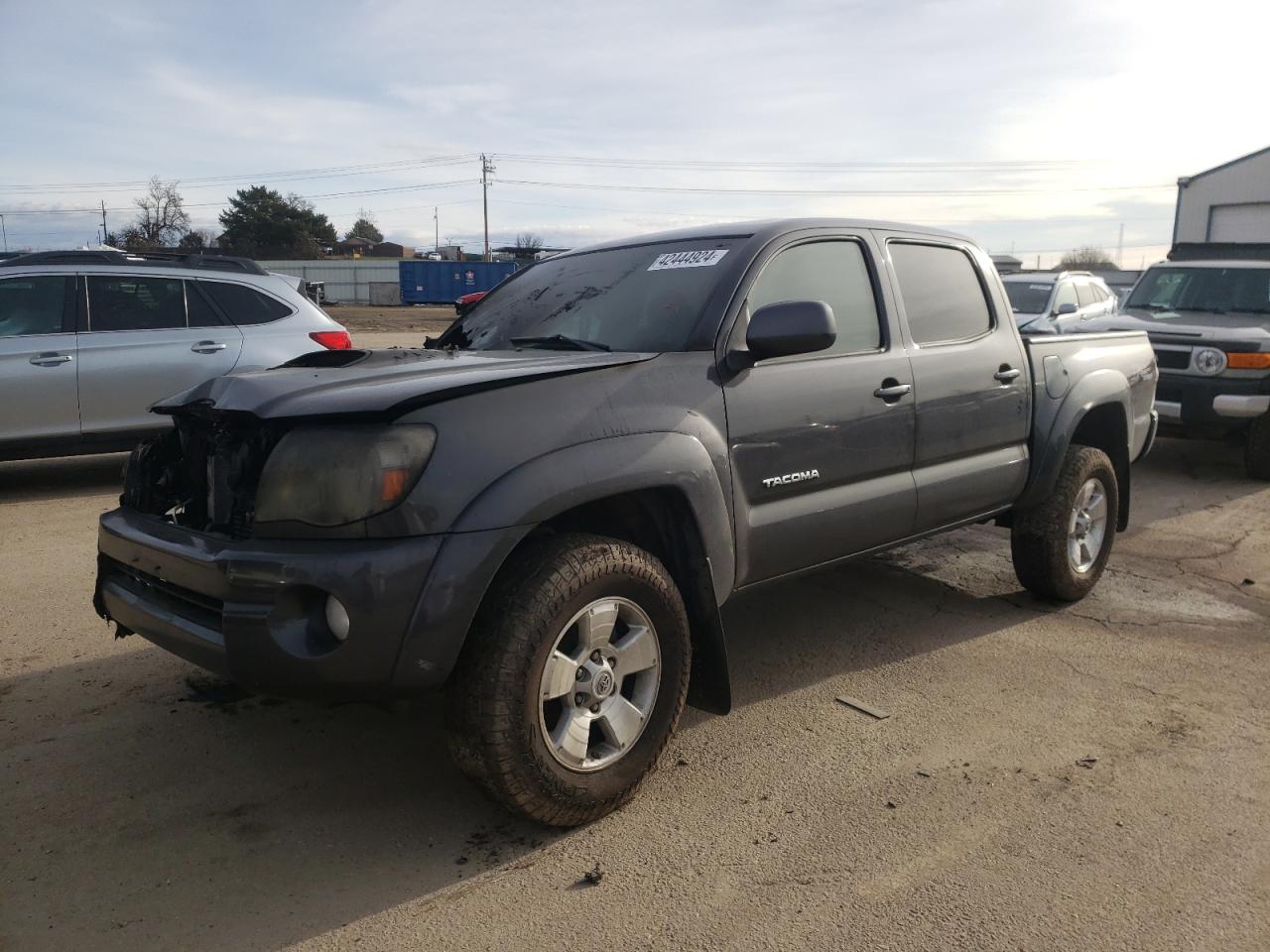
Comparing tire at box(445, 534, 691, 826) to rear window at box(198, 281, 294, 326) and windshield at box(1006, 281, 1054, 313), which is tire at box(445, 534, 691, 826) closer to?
rear window at box(198, 281, 294, 326)

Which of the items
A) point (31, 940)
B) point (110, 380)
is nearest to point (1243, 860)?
point (31, 940)

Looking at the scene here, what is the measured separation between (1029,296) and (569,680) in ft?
36.6

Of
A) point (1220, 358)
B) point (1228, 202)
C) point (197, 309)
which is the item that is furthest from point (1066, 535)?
point (1228, 202)

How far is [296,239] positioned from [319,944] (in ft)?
235

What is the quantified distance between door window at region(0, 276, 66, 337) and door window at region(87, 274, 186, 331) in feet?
0.66

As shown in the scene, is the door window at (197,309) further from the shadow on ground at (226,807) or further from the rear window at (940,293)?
the rear window at (940,293)

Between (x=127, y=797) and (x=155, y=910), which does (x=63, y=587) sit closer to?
(x=127, y=797)

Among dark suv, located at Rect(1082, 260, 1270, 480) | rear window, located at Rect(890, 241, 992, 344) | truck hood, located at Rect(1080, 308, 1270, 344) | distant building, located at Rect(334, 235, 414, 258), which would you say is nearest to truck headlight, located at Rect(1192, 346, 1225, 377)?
dark suv, located at Rect(1082, 260, 1270, 480)

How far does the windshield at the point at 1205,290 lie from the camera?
9297 mm

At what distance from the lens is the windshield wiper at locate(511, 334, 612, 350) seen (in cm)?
352

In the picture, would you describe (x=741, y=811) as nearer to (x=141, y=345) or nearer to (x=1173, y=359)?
(x=141, y=345)

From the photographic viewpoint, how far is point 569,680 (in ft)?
9.07

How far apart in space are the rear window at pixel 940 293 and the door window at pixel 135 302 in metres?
5.67

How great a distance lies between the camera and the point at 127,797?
9.96 ft
